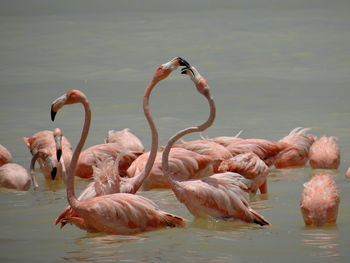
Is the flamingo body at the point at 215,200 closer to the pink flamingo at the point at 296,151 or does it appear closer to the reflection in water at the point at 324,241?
the reflection in water at the point at 324,241

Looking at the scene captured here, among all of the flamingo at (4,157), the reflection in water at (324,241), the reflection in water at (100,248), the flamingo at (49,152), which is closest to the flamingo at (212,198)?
the reflection in water at (324,241)

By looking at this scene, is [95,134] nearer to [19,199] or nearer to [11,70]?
[19,199]

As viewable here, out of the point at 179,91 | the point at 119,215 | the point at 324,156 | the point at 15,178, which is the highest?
the point at 179,91

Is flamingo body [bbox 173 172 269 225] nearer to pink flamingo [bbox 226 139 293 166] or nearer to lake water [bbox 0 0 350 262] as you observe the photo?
lake water [bbox 0 0 350 262]

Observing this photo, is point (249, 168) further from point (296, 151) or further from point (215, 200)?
point (296, 151)

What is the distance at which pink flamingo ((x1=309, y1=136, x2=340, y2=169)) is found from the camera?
825 centimetres

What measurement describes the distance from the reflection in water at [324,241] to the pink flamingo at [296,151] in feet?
7.95

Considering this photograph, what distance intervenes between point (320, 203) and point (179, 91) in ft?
21.4

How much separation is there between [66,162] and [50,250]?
2756 millimetres

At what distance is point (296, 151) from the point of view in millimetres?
8547

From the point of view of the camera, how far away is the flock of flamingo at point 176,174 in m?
5.92

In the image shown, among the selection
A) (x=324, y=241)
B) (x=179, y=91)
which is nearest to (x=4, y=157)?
(x=324, y=241)

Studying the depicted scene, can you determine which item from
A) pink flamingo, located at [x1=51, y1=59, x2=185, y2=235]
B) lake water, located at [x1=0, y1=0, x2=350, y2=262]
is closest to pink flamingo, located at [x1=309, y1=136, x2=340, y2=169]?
lake water, located at [x1=0, y1=0, x2=350, y2=262]

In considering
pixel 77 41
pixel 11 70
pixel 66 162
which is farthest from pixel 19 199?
pixel 77 41
